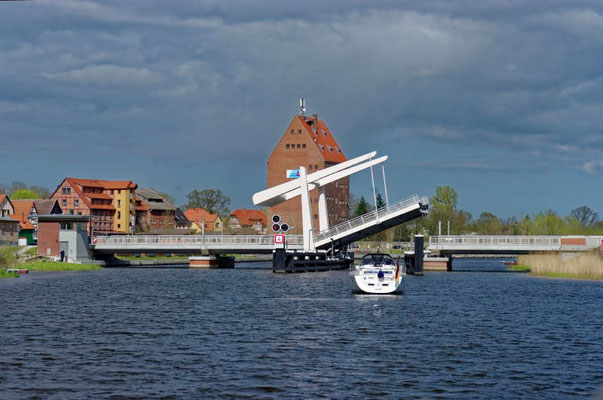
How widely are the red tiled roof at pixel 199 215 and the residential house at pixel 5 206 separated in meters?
67.8

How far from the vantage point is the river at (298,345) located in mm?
18984

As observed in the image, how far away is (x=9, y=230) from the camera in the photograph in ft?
319

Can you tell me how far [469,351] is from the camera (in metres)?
24.5

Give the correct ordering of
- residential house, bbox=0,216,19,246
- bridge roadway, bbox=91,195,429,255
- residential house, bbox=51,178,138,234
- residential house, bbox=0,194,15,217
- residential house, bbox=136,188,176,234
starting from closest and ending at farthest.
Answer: bridge roadway, bbox=91,195,429,255 < residential house, bbox=0,216,19,246 < residential house, bbox=0,194,15,217 < residential house, bbox=51,178,138,234 < residential house, bbox=136,188,176,234

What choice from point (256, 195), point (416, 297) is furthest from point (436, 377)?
point (256, 195)

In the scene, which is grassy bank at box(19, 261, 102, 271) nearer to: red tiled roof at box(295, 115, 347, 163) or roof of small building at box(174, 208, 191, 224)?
red tiled roof at box(295, 115, 347, 163)

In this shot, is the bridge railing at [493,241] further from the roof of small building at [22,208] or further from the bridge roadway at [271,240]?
the roof of small building at [22,208]

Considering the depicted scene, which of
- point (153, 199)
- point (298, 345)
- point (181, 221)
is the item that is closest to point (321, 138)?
point (153, 199)

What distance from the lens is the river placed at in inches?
747

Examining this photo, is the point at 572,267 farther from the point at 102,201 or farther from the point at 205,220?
the point at 205,220

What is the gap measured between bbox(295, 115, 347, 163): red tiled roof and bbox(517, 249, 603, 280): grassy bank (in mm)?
59396

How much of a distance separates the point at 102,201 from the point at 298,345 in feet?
404

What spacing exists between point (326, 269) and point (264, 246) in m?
6.84

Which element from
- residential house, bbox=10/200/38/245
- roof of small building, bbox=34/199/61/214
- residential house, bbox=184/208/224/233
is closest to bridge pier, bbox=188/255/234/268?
residential house, bbox=10/200/38/245
